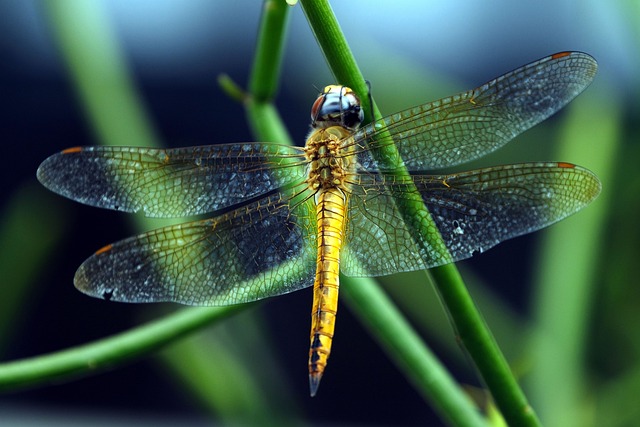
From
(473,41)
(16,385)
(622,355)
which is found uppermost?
(473,41)

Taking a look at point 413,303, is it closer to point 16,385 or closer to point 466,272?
point 466,272

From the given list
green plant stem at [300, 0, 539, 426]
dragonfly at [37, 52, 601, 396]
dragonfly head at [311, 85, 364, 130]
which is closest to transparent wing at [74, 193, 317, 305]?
dragonfly at [37, 52, 601, 396]

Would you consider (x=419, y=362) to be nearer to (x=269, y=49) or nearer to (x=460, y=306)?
(x=460, y=306)

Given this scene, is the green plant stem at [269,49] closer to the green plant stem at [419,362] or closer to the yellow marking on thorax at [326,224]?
the yellow marking on thorax at [326,224]

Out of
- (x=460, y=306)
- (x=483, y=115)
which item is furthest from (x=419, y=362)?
(x=483, y=115)

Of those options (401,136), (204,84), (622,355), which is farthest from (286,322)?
(401,136)

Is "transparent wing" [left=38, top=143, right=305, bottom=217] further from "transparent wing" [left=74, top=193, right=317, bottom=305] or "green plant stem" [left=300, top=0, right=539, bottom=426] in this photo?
"green plant stem" [left=300, top=0, right=539, bottom=426]

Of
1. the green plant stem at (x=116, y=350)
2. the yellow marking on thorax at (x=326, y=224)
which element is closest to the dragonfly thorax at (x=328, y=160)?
the yellow marking on thorax at (x=326, y=224)
